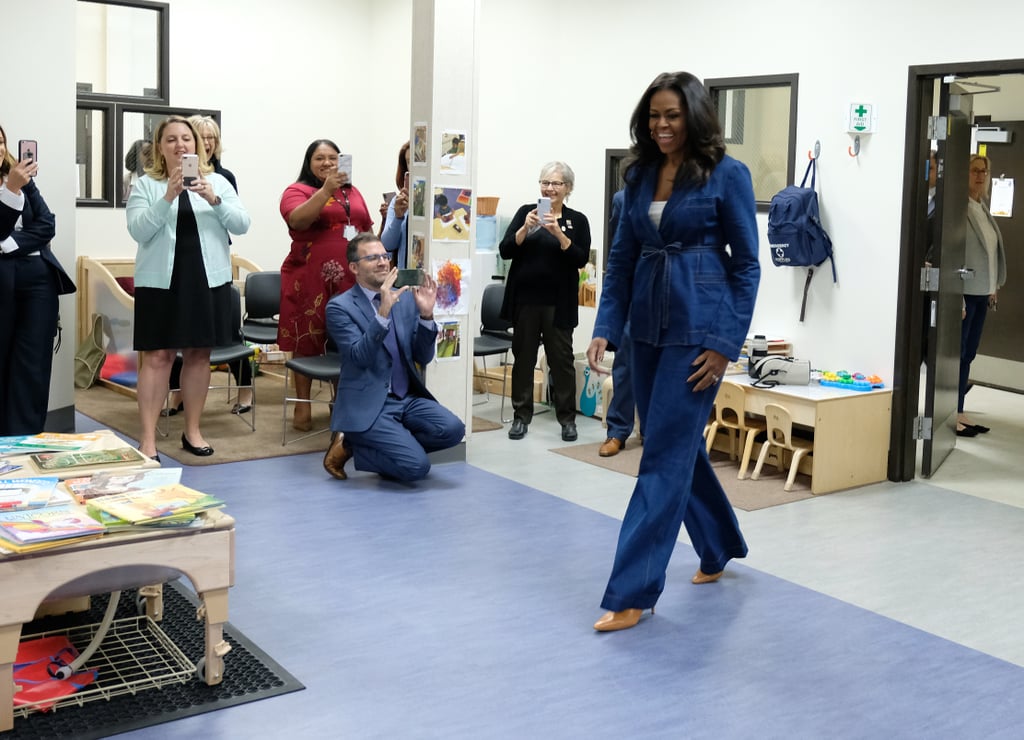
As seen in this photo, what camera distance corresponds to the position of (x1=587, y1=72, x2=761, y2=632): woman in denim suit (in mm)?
3658

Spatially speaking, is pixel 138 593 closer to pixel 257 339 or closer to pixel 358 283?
pixel 358 283

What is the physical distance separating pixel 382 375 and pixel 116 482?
2.30 m

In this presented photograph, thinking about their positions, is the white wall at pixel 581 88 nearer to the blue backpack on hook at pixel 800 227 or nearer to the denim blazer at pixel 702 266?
the blue backpack on hook at pixel 800 227

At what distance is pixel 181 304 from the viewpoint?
5688 mm

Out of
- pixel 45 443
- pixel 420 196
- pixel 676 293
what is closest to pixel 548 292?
pixel 420 196

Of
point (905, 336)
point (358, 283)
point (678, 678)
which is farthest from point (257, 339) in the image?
point (678, 678)

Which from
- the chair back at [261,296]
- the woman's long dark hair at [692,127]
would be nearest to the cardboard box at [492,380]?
the chair back at [261,296]

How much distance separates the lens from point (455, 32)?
19.2ft

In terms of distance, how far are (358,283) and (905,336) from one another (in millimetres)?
2735

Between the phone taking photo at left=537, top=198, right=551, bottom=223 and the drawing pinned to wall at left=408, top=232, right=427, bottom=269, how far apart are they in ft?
2.23

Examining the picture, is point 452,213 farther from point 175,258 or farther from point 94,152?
point 94,152

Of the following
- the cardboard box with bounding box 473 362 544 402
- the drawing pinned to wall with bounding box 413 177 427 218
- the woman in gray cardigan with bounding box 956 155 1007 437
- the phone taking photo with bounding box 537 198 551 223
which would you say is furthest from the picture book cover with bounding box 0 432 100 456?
the woman in gray cardigan with bounding box 956 155 1007 437

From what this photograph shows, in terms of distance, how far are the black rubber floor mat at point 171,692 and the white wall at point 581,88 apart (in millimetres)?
3741

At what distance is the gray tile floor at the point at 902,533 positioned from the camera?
413cm
